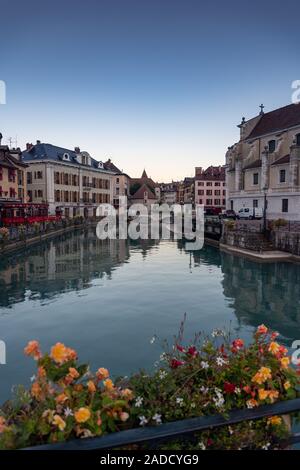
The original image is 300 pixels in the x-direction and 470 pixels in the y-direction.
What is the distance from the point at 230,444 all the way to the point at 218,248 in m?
38.6

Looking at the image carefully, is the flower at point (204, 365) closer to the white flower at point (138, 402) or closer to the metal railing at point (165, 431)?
the metal railing at point (165, 431)

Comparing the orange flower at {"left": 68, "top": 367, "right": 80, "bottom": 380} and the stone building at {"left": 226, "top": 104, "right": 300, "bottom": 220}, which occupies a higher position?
the stone building at {"left": 226, "top": 104, "right": 300, "bottom": 220}

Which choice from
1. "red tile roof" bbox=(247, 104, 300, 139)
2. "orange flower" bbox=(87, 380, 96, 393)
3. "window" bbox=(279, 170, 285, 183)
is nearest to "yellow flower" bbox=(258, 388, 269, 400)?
"orange flower" bbox=(87, 380, 96, 393)

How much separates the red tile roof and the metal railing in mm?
50810

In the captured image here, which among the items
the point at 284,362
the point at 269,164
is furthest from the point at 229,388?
the point at 269,164

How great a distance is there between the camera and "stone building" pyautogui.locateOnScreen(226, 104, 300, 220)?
140 ft

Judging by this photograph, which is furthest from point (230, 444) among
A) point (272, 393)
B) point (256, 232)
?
point (256, 232)

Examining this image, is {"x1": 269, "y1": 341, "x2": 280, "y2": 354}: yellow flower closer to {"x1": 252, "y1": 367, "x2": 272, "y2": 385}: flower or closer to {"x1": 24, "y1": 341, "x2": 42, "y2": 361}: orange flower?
{"x1": 252, "y1": 367, "x2": 272, "y2": 385}: flower

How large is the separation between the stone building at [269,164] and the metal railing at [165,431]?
3937 centimetres

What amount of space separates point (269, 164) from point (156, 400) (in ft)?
162

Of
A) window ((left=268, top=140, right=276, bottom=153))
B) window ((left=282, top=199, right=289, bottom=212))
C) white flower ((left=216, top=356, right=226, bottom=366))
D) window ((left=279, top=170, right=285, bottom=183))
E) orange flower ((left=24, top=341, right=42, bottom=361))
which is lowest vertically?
white flower ((left=216, top=356, right=226, bottom=366))

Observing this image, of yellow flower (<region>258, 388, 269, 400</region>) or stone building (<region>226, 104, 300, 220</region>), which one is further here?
stone building (<region>226, 104, 300, 220</region>)

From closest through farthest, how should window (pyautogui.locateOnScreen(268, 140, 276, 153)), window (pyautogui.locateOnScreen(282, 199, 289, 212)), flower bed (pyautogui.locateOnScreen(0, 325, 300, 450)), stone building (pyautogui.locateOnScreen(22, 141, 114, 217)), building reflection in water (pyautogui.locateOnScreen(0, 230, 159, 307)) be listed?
flower bed (pyautogui.locateOnScreen(0, 325, 300, 450)) < building reflection in water (pyautogui.locateOnScreen(0, 230, 159, 307)) < window (pyautogui.locateOnScreen(282, 199, 289, 212)) < window (pyautogui.locateOnScreen(268, 140, 276, 153)) < stone building (pyautogui.locateOnScreen(22, 141, 114, 217))

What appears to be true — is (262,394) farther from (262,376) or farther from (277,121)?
(277,121)
